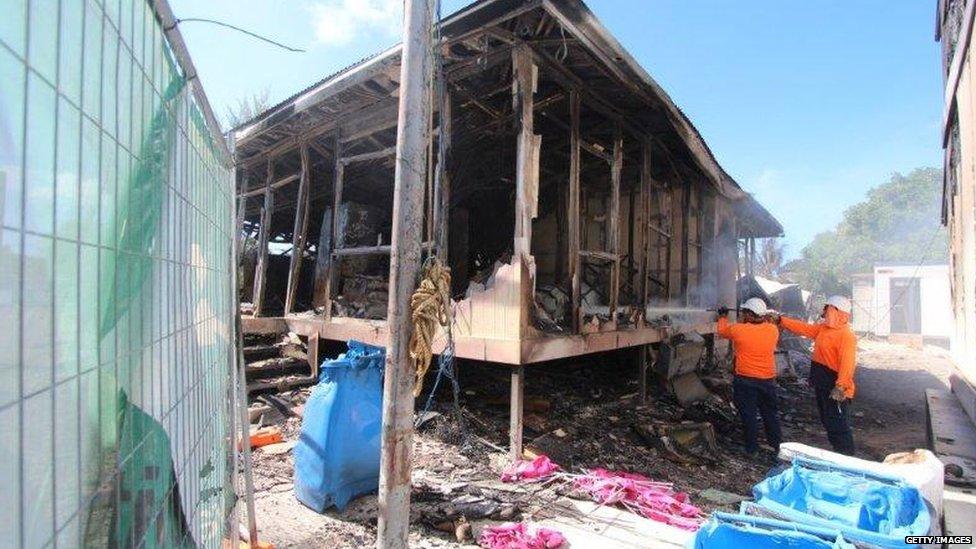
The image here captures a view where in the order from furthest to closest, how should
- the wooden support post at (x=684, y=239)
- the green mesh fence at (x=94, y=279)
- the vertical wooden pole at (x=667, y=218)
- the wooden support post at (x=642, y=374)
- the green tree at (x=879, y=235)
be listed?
the green tree at (x=879, y=235) < the wooden support post at (x=684, y=239) < the vertical wooden pole at (x=667, y=218) < the wooden support post at (x=642, y=374) < the green mesh fence at (x=94, y=279)

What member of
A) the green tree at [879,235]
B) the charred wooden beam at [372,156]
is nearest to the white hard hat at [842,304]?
the charred wooden beam at [372,156]

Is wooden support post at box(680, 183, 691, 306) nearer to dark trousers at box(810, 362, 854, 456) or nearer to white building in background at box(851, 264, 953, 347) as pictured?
dark trousers at box(810, 362, 854, 456)

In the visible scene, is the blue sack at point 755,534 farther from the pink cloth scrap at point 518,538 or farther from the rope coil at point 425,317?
the rope coil at point 425,317

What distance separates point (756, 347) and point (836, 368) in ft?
3.00

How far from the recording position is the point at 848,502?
10.9ft

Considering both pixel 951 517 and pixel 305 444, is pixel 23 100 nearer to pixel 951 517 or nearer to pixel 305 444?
pixel 305 444

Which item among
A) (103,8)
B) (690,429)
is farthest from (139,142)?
(690,429)

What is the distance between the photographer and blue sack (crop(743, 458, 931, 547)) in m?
2.86

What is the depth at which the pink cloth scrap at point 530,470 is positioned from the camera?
4953mm

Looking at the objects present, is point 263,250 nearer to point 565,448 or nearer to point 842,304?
point 565,448

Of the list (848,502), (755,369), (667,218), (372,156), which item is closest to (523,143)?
(372,156)

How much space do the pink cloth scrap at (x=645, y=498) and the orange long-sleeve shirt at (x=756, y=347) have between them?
2.80 m

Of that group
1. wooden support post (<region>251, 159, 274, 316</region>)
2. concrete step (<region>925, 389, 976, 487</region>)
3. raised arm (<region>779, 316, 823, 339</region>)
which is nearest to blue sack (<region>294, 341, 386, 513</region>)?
wooden support post (<region>251, 159, 274, 316</region>)

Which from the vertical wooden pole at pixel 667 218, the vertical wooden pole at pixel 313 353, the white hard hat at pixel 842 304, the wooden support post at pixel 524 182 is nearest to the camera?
the wooden support post at pixel 524 182
